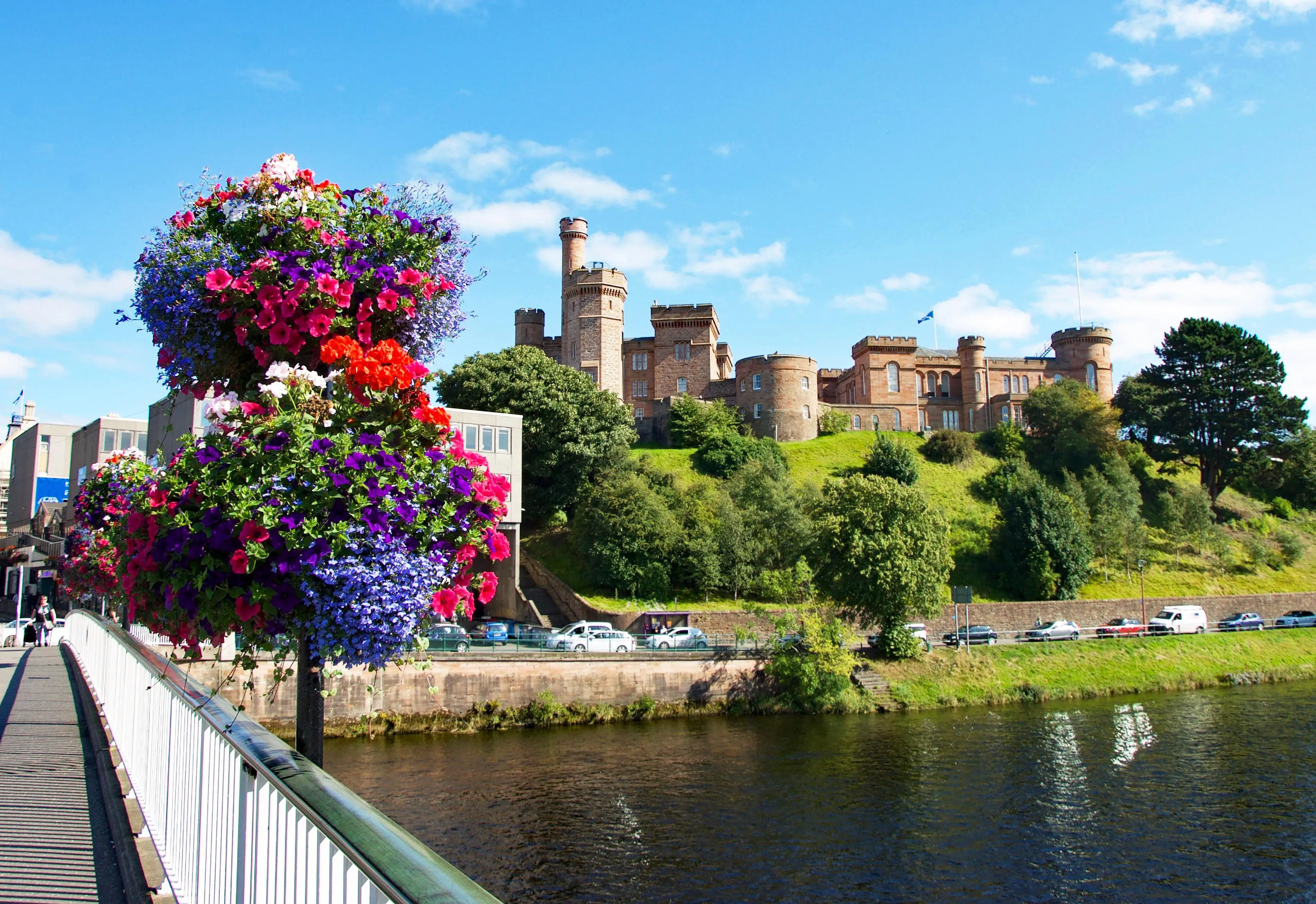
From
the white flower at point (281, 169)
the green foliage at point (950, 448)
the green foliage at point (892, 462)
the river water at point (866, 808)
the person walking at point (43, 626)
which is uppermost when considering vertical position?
the green foliage at point (950, 448)

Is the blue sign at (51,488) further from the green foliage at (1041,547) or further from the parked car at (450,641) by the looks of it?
the green foliage at (1041,547)

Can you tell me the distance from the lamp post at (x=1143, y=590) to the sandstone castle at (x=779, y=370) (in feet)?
82.9

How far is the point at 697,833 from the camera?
21516 millimetres

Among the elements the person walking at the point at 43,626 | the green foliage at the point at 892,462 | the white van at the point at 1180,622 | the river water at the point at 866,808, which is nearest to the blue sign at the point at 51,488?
the person walking at the point at 43,626

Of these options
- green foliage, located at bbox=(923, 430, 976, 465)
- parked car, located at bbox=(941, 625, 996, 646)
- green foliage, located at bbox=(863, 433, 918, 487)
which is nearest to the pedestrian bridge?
parked car, located at bbox=(941, 625, 996, 646)

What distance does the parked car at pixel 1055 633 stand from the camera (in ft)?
155

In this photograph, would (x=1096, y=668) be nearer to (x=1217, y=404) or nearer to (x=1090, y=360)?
(x=1217, y=404)

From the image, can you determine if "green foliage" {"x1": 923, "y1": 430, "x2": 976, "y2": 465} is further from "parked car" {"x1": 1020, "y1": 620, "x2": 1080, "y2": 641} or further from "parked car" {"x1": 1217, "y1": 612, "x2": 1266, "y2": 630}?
"parked car" {"x1": 1020, "y1": 620, "x2": 1080, "y2": 641}

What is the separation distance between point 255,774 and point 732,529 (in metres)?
46.9

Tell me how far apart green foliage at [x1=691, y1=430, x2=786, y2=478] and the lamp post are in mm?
23750

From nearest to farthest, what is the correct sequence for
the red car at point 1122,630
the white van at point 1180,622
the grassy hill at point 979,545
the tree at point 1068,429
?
1. the red car at point 1122,630
2. the white van at point 1180,622
3. the grassy hill at point 979,545
4. the tree at point 1068,429

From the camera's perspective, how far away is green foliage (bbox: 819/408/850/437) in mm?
83000

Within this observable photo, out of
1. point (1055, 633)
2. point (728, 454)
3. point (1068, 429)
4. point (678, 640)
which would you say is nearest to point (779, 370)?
point (728, 454)

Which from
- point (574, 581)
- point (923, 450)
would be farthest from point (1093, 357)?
point (574, 581)
